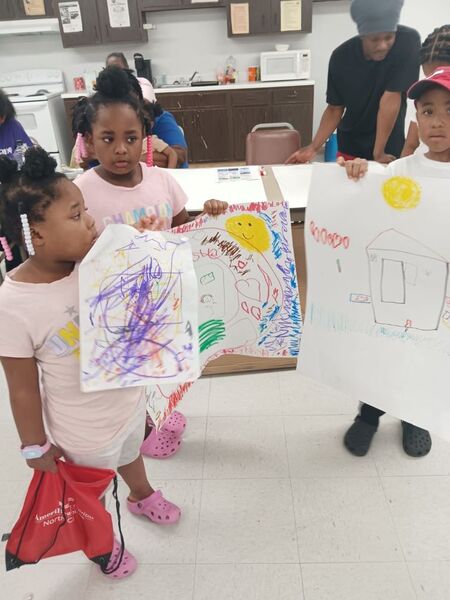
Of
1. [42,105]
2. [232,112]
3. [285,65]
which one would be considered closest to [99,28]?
[42,105]

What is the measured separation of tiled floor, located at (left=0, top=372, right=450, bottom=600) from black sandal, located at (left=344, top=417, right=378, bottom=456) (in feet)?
0.11

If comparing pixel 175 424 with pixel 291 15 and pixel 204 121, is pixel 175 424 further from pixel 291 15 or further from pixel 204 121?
pixel 291 15

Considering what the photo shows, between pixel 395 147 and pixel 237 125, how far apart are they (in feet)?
11.5

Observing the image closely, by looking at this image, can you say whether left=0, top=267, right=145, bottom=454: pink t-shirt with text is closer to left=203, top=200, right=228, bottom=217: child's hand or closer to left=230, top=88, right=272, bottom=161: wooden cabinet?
left=203, top=200, right=228, bottom=217: child's hand

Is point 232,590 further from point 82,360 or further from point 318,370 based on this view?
point 82,360

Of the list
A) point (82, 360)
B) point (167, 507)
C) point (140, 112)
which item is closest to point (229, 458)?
point (167, 507)

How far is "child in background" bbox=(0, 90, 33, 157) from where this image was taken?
2.43 metres

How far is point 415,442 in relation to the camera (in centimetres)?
155

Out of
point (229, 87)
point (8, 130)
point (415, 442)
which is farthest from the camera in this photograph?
point (229, 87)

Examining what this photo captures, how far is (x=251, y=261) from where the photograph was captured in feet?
4.54

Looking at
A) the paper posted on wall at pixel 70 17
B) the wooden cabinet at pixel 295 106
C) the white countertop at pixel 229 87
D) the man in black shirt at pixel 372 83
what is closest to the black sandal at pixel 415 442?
the man in black shirt at pixel 372 83

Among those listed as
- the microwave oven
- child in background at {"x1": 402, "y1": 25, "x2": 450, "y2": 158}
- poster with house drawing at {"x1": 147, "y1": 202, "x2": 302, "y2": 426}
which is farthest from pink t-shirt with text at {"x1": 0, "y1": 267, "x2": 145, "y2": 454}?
the microwave oven

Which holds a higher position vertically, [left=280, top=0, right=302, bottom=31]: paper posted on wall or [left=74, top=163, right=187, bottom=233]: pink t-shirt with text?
[left=280, top=0, right=302, bottom=31]: paper posted on wall

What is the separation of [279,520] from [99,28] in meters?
5.83
